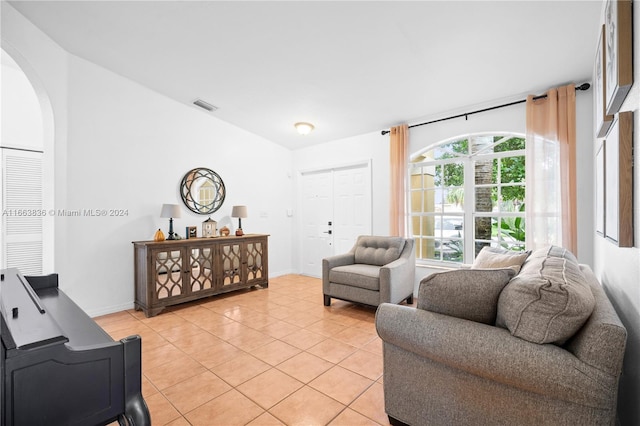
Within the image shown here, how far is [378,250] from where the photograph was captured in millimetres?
3867

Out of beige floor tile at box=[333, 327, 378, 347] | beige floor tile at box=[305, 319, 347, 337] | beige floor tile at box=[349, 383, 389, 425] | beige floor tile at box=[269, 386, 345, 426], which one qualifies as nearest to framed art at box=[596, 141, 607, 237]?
beige floor tile at box=[349, 383, 389, 425]

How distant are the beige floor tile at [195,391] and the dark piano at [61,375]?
2.98 feet

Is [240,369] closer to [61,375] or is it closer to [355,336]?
[355,336]

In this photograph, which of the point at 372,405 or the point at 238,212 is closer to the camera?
the point at 372,405

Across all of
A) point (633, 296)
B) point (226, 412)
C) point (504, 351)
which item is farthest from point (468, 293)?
point (226, 412)

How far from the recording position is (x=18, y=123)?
12.3ft

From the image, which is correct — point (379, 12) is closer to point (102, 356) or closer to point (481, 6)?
point (481, 6)

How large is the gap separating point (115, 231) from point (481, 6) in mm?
4348

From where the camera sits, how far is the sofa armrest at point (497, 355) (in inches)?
40.6

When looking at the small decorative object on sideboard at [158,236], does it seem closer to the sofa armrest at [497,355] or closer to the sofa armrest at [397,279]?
the sofa armrest at [397,279]

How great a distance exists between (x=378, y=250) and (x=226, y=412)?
260cm

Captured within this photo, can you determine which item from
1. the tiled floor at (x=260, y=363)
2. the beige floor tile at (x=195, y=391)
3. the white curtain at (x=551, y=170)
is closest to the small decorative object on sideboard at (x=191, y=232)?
the tiled floor at (x=260, y=363)

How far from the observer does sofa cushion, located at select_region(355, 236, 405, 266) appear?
12.3ft

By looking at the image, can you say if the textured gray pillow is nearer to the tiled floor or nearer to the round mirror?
the tiled floor
